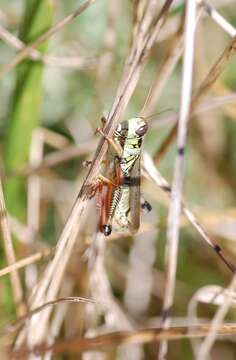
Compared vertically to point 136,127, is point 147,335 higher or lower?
lower

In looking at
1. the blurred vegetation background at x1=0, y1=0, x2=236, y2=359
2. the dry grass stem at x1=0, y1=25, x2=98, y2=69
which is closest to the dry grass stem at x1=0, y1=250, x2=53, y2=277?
the blurred vegetation background at x1=0, y1=0, x2=236, y2=359

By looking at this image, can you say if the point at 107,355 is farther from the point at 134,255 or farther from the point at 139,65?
the point at 139,65

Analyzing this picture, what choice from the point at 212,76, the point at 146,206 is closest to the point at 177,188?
the point at 212,76

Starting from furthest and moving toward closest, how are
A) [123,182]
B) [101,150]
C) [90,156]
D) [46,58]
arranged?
[90,156]
[46,58]
[123,182]
[101,150]

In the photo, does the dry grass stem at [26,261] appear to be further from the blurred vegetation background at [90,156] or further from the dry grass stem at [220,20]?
the dry grass stem at [220,20]

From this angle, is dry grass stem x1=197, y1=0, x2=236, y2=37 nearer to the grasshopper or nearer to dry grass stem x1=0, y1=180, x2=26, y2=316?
the grasshopper

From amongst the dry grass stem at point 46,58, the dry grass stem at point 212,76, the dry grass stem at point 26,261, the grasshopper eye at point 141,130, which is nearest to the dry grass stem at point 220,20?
the dry grass stem at point 212,76

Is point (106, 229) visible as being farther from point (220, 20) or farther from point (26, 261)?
point (220, 20)
